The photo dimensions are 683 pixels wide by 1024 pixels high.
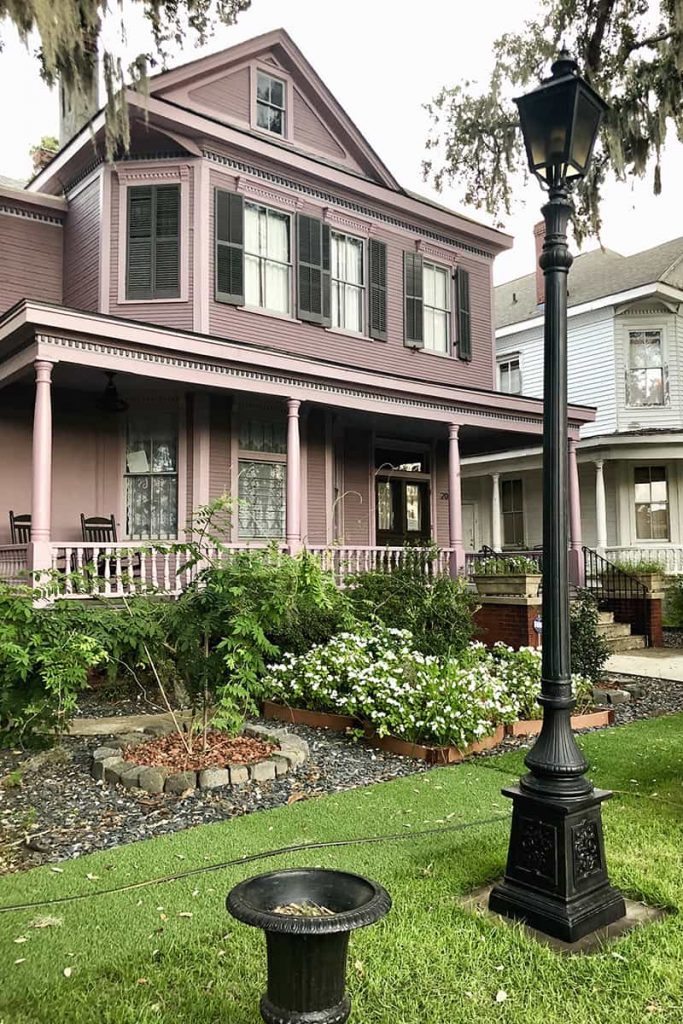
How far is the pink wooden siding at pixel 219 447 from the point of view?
11.1 metres

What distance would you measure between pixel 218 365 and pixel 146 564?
273 cm

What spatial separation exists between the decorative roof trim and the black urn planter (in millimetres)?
10812

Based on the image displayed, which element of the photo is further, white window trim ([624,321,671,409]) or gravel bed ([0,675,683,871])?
white window trim ([624,321,671,409])

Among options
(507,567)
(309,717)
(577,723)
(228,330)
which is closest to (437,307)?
(228,330)

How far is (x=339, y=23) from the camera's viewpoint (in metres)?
11.0

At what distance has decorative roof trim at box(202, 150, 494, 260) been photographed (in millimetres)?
11328

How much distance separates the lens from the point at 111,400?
33.5 feet

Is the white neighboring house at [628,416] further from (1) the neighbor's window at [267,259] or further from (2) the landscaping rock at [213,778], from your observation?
(2) the landscaping rock at [213,778]

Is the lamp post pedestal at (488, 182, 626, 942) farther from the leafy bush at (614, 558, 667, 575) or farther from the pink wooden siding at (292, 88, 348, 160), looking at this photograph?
the leafy bush at (614, 558, 667, 575)

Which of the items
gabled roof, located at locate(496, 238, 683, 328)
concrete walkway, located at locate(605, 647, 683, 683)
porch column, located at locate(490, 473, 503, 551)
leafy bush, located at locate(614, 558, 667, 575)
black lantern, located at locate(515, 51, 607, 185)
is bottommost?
concrete walkway, located at locate(605, 647, 683, 683)

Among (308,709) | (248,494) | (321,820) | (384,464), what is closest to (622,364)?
(384,464)

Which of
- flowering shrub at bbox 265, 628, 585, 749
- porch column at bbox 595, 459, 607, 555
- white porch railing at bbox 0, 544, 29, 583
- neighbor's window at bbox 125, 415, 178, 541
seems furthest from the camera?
porch column at bbox 595, 459, 607, 555

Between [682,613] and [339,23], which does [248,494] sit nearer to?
[339,23]

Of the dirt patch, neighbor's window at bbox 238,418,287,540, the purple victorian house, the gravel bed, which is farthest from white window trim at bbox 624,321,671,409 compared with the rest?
the dirt patch
